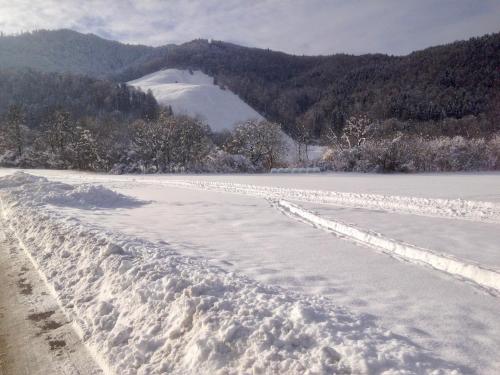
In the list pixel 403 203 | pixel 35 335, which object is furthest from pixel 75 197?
pixel 403 203

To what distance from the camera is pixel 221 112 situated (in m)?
126

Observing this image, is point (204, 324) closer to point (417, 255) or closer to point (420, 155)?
point (417, 255)

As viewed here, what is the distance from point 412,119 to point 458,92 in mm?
10122

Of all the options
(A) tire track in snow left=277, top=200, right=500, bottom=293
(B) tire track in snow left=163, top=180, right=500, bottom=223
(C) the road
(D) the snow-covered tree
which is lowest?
(C) the road

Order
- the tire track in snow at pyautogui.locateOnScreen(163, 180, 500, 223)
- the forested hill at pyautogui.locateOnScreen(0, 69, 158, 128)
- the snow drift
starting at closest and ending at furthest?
the snow drift, the tire track in snow at pyautogui.locateOnScreen(163, 180, 500, 223), the forested hill at pyautogui.locateOnScreen(0, 69, 158, 128)

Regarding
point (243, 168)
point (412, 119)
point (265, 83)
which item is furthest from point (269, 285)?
point (265, 83)

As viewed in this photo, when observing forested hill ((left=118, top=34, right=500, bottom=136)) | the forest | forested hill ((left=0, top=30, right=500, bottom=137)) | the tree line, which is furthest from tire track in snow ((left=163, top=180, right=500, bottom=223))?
forested hill ((left=118, top=34, right=500, bottom=136))

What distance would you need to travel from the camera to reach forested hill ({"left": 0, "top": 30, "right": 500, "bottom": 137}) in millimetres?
78625

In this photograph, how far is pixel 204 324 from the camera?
3951 mm

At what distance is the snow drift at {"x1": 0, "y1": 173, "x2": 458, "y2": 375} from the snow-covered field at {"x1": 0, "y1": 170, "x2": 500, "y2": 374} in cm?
1

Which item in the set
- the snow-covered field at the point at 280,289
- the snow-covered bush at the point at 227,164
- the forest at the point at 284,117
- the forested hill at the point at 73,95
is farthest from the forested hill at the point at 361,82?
the forested hill at the point at 73,95

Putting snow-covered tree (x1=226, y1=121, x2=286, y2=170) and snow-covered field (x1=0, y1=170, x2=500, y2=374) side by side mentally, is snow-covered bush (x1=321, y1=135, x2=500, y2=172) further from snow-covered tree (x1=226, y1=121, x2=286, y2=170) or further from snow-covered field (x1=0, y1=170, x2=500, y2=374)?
snow-covered field (x1=0, y1=170, x2=500, y2=374)

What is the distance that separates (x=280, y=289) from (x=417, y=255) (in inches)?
113

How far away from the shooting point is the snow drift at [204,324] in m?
3.28
